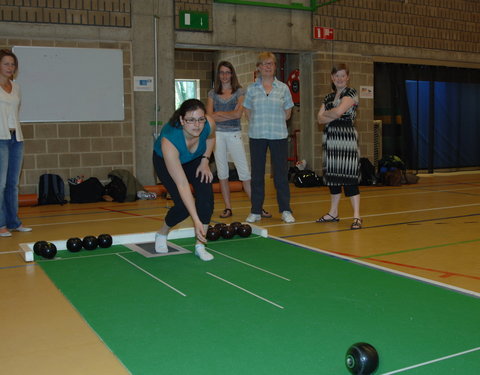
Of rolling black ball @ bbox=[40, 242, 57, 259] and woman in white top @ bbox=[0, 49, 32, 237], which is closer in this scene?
rolling black ball @ bbox=[40, 242, 57, 259]

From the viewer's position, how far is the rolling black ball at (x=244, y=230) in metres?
4.58

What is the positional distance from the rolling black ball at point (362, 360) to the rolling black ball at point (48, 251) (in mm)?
2514

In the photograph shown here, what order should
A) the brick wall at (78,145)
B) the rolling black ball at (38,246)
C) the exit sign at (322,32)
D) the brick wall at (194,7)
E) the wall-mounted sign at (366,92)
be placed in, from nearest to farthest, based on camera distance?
the rolling black ball at (38,246) → the brick wall at (78,145) → the brick wall at (194,7) → the exit sign at (322,32) → the wall-mounted sign at (366,92)

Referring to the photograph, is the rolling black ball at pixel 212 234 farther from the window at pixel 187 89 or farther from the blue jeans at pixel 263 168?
the window at pixel 187 89

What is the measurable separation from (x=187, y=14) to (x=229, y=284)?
6.12m

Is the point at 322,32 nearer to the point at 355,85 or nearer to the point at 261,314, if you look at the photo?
the point at 355,85

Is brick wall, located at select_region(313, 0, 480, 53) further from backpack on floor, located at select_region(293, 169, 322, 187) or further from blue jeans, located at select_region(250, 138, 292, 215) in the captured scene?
blue jeans, located at select_region(250, 138, 292, 215)

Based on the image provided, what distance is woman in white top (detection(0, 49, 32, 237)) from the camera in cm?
479

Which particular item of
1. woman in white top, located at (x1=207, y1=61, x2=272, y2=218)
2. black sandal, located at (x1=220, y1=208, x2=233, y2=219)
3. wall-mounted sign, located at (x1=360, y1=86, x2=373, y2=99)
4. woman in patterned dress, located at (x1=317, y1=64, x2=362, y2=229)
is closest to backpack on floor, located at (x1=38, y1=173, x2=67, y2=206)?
black sandal, located at (x1=220, y1=208, x2=233, y2=219)

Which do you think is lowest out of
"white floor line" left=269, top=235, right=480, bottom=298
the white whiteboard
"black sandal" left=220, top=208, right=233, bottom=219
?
"white floor line" left=269, top=235, right=480, bottom=298

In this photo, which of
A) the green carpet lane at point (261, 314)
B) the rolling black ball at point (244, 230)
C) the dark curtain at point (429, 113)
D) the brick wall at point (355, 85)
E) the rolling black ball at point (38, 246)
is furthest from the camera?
the dark curtain at point (429, 113)

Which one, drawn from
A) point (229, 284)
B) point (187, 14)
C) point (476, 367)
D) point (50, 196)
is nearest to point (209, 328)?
point (229, 284)

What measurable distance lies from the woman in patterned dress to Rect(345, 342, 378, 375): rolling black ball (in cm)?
304

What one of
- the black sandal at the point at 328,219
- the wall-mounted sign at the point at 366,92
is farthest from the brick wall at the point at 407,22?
the black sandal at the point at 328,219
